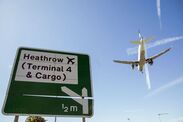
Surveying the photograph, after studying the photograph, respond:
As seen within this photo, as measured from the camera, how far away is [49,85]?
16.4 feet

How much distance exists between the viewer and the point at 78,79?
5.32 metres

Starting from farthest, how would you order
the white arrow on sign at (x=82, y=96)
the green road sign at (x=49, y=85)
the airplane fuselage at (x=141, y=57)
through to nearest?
the airplane fuselage at (x=141, y=57) → the white arrow on sign at (x=82, y=96) → the green road sign at (x=49, y=85)

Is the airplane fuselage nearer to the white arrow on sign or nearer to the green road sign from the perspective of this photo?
the green road sign

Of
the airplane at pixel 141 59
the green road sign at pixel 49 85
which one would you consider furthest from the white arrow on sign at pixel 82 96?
the airplane at pixel 141 59

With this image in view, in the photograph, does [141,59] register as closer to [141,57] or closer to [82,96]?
[141,57]

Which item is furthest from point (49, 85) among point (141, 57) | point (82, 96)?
point (141, 57)

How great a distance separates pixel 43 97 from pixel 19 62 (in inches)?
42.7

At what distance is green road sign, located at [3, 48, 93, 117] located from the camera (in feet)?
15.1

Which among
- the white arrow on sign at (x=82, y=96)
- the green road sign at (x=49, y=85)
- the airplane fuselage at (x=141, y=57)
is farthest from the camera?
the airplane fuselage at (x=141, y=57)

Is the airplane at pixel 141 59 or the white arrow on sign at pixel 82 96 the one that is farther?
the airplane at pixel 141 59

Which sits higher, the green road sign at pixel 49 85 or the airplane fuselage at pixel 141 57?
the airplane fuselage at pixel 141 57

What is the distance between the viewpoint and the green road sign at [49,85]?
4594mm

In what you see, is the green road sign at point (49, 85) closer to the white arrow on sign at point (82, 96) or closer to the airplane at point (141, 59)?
the white arrow on sign at point (82, 96)

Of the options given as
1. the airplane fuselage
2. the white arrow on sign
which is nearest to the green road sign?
the white arrow on sign
